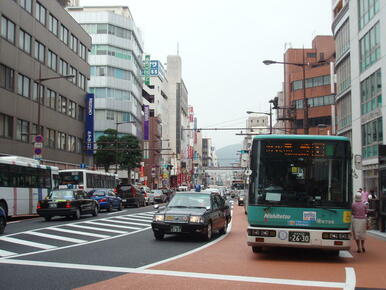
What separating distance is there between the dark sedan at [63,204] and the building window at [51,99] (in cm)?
2430

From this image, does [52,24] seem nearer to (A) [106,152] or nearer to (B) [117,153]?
(B) [117,153]

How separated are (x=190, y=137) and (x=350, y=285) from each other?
177 m

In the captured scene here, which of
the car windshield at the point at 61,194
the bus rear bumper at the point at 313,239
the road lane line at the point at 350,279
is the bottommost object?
the road lane line at the point at 350,279

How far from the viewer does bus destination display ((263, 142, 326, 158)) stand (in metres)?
12.4

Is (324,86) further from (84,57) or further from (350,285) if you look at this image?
(350,285)

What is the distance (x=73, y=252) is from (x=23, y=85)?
33.3 metres

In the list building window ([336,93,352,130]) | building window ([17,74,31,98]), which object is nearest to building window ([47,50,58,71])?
building window ([17,74,31,98])

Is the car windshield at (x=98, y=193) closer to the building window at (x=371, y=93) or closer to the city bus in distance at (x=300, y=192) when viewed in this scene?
the building window at (x=371, y=93)

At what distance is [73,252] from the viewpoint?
43.1 ft

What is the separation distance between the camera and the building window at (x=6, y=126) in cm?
3947

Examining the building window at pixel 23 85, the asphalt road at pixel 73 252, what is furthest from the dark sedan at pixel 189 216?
the building window at pixel 23 85

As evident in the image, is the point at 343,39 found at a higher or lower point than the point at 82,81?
higher

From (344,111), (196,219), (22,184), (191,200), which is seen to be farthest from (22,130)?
(196,219)

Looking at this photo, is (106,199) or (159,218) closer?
(159,218)
